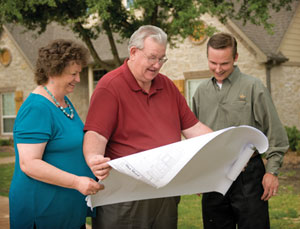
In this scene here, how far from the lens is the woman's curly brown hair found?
2873 mm

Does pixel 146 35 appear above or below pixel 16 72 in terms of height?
above

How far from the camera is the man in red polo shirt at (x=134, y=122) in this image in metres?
2.74

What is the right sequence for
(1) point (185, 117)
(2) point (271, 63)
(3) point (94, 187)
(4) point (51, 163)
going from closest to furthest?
(3) point (94, 187), (4) point (51, 163), (1) point (185, 117), (2) point (271, 63)

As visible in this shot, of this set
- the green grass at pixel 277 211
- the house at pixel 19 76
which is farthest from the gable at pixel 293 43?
the house at pixel 19 76

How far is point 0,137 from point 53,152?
60.8ft

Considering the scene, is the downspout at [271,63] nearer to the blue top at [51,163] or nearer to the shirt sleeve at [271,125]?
the shirt sleeve at [271,125]

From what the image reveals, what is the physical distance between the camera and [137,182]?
2.52 m

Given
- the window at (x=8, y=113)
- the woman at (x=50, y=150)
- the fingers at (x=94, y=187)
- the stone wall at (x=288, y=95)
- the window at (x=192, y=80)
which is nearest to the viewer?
the fingers at (x=94, y=187)

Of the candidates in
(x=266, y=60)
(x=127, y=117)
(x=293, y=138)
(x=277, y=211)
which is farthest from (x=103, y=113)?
(x=266, y=60)

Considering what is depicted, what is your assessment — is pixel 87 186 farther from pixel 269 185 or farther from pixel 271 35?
pixel 271 35

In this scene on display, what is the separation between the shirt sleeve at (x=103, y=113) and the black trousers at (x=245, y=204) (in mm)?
1269

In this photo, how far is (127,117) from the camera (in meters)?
2.81

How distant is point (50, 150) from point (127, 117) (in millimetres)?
561

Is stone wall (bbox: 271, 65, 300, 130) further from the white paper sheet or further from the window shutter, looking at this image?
the window shutter
